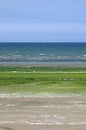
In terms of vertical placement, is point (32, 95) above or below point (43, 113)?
below

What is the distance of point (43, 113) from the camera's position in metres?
24.2

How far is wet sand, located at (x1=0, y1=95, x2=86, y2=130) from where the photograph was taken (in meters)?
21.3

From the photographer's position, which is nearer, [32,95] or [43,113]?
[43,113]

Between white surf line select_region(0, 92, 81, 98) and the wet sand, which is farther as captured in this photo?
white surf line select_region(0, 92, 81, 98)

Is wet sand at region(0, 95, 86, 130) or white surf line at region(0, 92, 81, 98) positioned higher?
wet sand at region(0, 95, 86, 130)

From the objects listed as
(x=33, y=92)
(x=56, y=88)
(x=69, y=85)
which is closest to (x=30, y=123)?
(x=33, y=92)

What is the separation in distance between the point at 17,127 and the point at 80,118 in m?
3.18

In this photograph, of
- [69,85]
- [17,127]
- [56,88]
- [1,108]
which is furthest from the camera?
[69,85]

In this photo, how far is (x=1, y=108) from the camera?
25.9m

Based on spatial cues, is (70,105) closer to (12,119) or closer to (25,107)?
(25,107)

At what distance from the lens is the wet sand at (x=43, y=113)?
2131cm

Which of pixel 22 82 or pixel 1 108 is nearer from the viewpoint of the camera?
pixel 1 108

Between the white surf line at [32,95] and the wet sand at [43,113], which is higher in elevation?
the wet sand at [43,113]

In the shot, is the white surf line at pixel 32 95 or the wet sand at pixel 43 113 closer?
the wet sand at pixel 43 113
